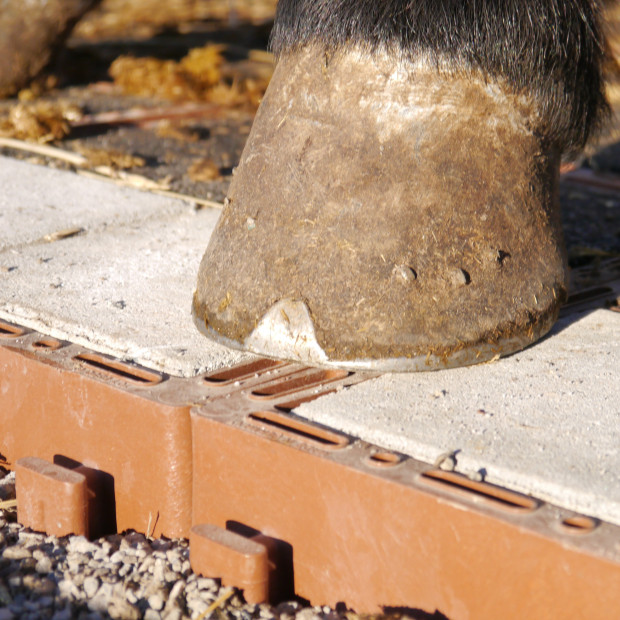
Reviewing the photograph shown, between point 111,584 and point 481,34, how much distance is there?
122 centimetres

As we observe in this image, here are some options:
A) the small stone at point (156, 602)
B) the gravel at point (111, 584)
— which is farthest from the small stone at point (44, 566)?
the small stone at point (156, 602)

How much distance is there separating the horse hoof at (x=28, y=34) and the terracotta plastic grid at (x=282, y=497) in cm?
290

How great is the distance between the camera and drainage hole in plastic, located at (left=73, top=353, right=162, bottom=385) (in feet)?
5.95

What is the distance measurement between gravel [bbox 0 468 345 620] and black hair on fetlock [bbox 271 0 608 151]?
1.03 metres

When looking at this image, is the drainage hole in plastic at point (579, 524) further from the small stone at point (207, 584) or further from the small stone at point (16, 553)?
the small stone at point (16, 553)

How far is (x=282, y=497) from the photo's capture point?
1.61 metres

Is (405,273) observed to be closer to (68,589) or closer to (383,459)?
(383,459)

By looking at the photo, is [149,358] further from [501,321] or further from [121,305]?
[501,321]

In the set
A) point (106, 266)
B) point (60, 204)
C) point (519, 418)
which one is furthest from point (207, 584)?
point (60, 204)

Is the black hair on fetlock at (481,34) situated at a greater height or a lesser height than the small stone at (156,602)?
greater

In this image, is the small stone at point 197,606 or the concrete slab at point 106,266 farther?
the concrete slab at point 106,266

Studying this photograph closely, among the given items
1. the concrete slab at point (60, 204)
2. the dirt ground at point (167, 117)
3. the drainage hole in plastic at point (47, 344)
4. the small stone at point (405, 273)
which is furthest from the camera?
the dirt ground at point (167, 117)

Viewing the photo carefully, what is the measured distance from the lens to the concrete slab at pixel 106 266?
6.48 feet

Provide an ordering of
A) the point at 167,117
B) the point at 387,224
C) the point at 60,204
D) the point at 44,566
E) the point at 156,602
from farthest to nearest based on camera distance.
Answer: the point at 167,117, the point at 60,204, the point at 387,224, the point at 44,566, the point at 156,602
